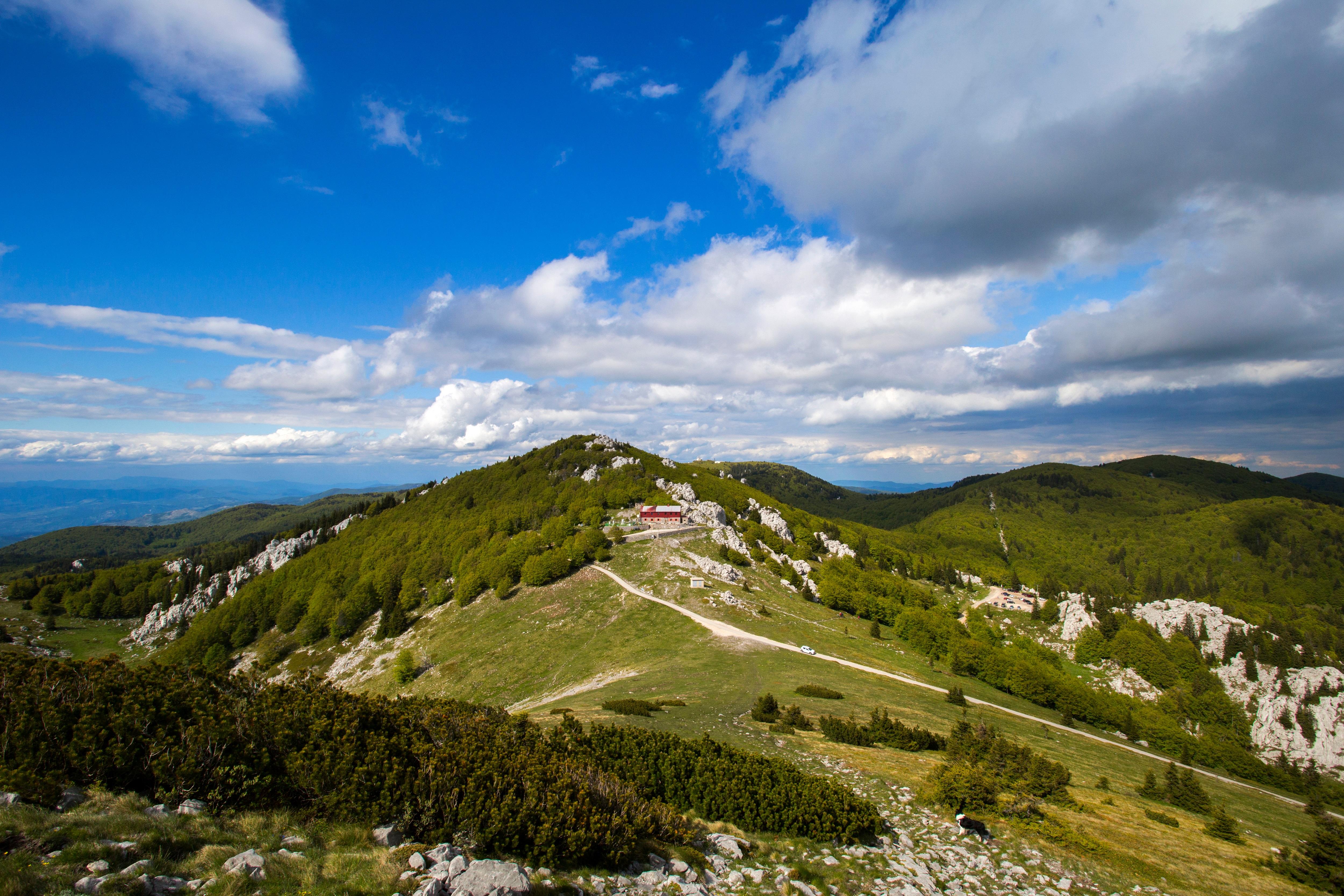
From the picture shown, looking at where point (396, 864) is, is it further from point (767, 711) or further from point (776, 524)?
point (776, 524)

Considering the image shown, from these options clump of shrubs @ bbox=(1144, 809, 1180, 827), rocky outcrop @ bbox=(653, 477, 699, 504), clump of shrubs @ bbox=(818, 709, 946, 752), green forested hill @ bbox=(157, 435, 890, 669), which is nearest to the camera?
clump of shrubs @ bbox=(1144, 809, 1180, 827)

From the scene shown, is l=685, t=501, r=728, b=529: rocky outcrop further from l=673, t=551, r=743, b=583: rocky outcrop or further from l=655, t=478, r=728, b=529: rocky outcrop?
l=673, t=551, r=743, b=583: rocky outcrop

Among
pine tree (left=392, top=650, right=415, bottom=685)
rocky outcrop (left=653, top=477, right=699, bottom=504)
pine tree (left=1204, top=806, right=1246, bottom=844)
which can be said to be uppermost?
rocky outcrop (left=653, top=477, right=699, bottom=504)

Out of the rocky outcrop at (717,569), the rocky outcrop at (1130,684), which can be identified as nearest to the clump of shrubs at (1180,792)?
the rocky outcrop at (717,569)

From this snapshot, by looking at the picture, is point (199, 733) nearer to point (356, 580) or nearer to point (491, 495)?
point (356, 580)

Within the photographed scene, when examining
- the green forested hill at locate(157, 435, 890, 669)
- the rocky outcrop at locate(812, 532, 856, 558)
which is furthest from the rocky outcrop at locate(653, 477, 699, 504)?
the rocky outcrop at locate(812, 532, 856, 558)
